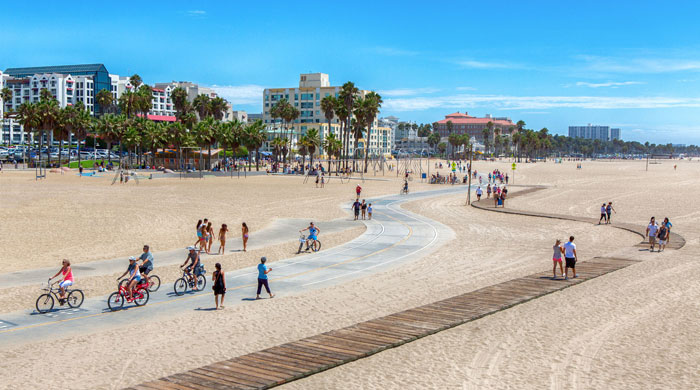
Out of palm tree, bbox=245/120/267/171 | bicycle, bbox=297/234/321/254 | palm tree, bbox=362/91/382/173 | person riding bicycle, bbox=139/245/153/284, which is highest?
palm tree, bbox=362/91/382/173

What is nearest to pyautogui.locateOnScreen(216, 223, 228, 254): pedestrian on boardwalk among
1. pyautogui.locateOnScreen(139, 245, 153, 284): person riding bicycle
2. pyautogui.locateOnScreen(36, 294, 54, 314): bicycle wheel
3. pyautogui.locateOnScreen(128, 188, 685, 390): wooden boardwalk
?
pyautogui.locateOnScreen(139, 245, 153, 284): person riding bicycle

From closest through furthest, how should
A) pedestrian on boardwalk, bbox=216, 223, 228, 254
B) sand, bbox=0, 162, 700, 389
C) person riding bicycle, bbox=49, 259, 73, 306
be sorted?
sand, bbox=0, 162, 700, 389 < person riding bicycle, bbox=49, 259, 73, 306 < pedestrian on boardwalk, bbox=216, 223, 228, 254

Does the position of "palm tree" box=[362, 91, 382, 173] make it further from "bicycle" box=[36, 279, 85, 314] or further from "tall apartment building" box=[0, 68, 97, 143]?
"tall apartment building" box=[0, 68, 97, 143]

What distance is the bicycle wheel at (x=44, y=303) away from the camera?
15.6 m

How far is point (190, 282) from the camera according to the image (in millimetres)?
18453

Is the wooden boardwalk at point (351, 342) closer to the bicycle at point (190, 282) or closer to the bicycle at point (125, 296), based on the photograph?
the bicycle at point (125, 296)

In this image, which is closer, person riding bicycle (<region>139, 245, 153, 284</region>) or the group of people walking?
person riding bicycle (<region>139, 245, 153, 284</region>)

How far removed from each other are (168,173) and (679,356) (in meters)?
69.9

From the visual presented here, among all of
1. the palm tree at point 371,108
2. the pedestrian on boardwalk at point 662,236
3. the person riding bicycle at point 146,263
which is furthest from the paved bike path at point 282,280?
the palm tree at point 371,108

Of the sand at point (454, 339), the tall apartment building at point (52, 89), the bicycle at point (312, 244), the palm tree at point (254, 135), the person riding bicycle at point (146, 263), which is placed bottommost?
the sand at point (454, 339)

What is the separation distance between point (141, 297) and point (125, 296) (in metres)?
0.51

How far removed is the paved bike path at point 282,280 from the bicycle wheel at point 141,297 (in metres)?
0.14

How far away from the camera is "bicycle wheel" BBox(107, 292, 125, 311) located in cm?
1614

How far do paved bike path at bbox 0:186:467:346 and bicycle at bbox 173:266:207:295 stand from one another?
289mm
